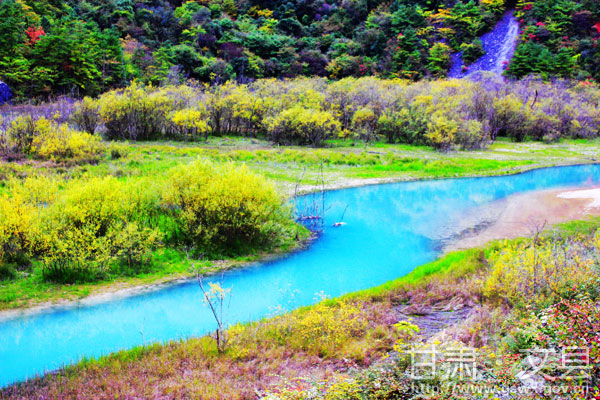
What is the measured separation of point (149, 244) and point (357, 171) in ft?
65.3

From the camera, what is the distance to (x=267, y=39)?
3228 inches

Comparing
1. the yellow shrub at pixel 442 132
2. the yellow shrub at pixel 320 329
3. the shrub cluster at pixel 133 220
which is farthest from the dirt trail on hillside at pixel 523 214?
the yellow shrub at pixel 442 132

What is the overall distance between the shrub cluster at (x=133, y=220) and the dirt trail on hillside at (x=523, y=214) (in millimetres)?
8289

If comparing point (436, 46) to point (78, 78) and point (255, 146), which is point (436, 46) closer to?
point (255, 146)

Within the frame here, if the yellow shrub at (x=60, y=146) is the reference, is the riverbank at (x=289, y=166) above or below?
below

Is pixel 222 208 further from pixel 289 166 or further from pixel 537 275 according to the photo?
pixel 289 166

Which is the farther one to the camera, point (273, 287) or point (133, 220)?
point (133, 220)

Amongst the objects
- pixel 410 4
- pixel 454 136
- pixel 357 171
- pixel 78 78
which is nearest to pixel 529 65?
pixel 410 4

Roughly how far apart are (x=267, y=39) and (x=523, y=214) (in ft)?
232

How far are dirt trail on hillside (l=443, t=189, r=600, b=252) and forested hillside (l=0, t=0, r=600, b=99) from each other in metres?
47.3

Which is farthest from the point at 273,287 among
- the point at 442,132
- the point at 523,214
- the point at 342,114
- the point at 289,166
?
the point at 342,114

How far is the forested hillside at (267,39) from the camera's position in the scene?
5112 centimetres

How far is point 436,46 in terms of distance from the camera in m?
80.5

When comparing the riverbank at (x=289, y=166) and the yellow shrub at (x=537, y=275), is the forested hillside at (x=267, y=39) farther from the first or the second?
the yellow shrub at (x=537, y=275)
